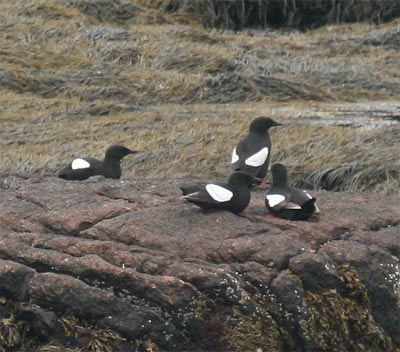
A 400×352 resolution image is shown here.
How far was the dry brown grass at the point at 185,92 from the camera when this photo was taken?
16.7 meters

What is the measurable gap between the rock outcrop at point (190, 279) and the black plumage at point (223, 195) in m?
0.09

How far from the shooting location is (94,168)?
14680 mm

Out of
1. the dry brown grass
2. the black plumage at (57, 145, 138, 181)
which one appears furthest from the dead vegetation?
the black plumage at (57, 145, 138, 181)

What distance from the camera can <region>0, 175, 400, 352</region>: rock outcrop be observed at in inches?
421

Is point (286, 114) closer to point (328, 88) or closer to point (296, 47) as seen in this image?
point (328, 88)

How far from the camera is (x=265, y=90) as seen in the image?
1984 cm

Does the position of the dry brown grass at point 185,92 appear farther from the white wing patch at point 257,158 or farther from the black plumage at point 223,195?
the black plumage at point 223,195

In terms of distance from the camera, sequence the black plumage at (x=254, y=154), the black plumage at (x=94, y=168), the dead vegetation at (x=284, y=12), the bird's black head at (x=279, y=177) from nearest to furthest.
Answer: the bird's black head at (x=279, y=177) → the black plumage at (x=254, y=154) → the black plumage at (x=94, y=168) → the dead vegetation at (x=284, y=12)

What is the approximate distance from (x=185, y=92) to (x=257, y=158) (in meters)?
6.30

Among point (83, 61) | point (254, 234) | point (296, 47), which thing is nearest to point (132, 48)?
point (83, 61)

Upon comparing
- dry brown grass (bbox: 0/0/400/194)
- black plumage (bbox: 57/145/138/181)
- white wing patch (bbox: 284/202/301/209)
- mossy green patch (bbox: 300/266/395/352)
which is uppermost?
white wing patch (bbox: 284/202/301/209)

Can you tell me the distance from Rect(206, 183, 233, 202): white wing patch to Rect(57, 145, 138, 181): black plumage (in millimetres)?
3073

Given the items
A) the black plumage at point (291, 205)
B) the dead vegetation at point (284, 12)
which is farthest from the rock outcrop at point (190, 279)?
the dead vegetation at point (284, 12)

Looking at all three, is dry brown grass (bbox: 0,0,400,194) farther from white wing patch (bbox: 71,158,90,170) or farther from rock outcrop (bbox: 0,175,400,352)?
rock outcrop (bbox: 0,175,400,352)
